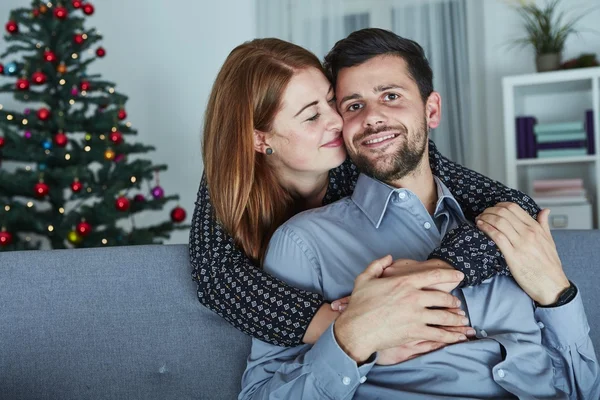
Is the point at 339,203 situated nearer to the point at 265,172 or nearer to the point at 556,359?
the point at 265,172

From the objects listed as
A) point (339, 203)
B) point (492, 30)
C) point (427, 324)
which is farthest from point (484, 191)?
point (492, 30)

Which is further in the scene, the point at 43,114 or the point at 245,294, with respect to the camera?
the point at 43,114

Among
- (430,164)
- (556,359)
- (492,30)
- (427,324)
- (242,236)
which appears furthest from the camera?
(492,30)

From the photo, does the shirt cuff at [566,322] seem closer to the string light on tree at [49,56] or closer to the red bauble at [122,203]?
the red bauble at [122,203]

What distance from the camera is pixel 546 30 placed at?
12.6 ft

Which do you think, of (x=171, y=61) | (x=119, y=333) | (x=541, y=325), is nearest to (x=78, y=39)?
(x=171, y=61)

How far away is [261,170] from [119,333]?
522mm

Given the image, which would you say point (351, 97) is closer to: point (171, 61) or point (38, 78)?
point (38, 78)

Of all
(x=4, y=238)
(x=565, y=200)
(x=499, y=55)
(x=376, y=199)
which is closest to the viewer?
(x=376, y=199)

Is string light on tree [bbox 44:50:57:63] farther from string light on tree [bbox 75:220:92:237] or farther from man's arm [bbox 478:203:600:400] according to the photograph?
man's arm [bbox 478:203:600:400]

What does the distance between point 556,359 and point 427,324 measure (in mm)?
336

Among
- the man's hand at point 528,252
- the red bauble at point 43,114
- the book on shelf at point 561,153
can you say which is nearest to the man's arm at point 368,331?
the man's hand at point 528,252

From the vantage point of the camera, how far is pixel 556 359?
1.34m

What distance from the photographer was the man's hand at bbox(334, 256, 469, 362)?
1146mm
